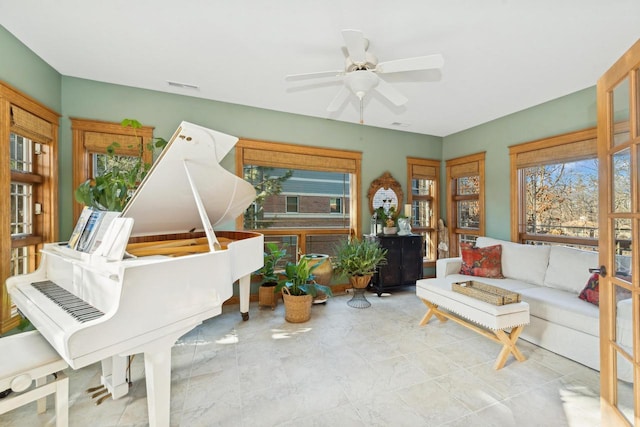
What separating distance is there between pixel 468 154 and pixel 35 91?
18.5ft

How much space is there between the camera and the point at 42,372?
1433 mm

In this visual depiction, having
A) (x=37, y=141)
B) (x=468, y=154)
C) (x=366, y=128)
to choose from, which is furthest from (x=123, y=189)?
(x=468, y=154)

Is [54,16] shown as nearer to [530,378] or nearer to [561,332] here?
[530,378]

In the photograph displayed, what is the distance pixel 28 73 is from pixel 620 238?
452cm

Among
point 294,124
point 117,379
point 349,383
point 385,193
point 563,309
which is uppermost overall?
point 294,124

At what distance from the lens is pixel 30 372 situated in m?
1.39

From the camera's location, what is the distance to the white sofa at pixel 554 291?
234 cm

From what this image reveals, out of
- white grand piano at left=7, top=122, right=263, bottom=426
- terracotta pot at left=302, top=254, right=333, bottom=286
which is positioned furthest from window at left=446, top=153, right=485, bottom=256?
white grand piano at left=7, top=122, right=263, bottom=426

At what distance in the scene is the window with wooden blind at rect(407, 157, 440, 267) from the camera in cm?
515

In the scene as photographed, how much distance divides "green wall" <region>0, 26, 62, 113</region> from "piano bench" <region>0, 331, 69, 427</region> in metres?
2.14

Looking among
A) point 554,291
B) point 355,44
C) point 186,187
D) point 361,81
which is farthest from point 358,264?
point 355,44

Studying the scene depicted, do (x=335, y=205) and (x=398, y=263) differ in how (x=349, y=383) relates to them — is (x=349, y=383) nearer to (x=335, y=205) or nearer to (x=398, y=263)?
(x=398, y=263)

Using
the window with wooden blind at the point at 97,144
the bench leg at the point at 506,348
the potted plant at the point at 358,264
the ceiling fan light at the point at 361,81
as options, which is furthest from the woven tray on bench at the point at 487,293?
the window with wooden blind at the point at 97,144

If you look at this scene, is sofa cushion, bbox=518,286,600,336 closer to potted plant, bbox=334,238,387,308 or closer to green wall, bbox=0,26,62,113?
potted plant, bbox=334,238,387,308
